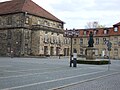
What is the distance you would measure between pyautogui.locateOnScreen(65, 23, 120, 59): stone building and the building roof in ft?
52.0

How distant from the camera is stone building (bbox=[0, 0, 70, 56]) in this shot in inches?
2650

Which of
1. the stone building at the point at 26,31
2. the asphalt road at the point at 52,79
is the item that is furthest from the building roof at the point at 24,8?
the asphalt road at the point at 52,79

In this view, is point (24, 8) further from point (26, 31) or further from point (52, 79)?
point (52, 79)

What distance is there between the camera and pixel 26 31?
6788cm

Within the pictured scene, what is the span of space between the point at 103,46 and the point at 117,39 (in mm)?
6542

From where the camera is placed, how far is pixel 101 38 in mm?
88625

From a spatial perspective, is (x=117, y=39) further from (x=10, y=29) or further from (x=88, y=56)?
(x=88, y=56)

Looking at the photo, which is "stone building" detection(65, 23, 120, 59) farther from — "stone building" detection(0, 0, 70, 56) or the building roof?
the building roof

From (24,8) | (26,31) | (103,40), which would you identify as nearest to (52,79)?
(26,31)

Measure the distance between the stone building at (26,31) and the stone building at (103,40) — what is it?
12978 mm

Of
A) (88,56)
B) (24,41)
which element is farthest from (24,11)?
(88,56)

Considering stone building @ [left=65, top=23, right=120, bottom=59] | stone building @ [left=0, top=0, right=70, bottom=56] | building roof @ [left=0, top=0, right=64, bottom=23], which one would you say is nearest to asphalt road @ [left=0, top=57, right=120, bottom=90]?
stone building @ [left=0, top=0, right=70, bottom=56]

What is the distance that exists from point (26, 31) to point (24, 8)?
245 inches

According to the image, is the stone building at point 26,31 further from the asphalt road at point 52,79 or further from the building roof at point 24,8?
the asphalt road at point 52,79
